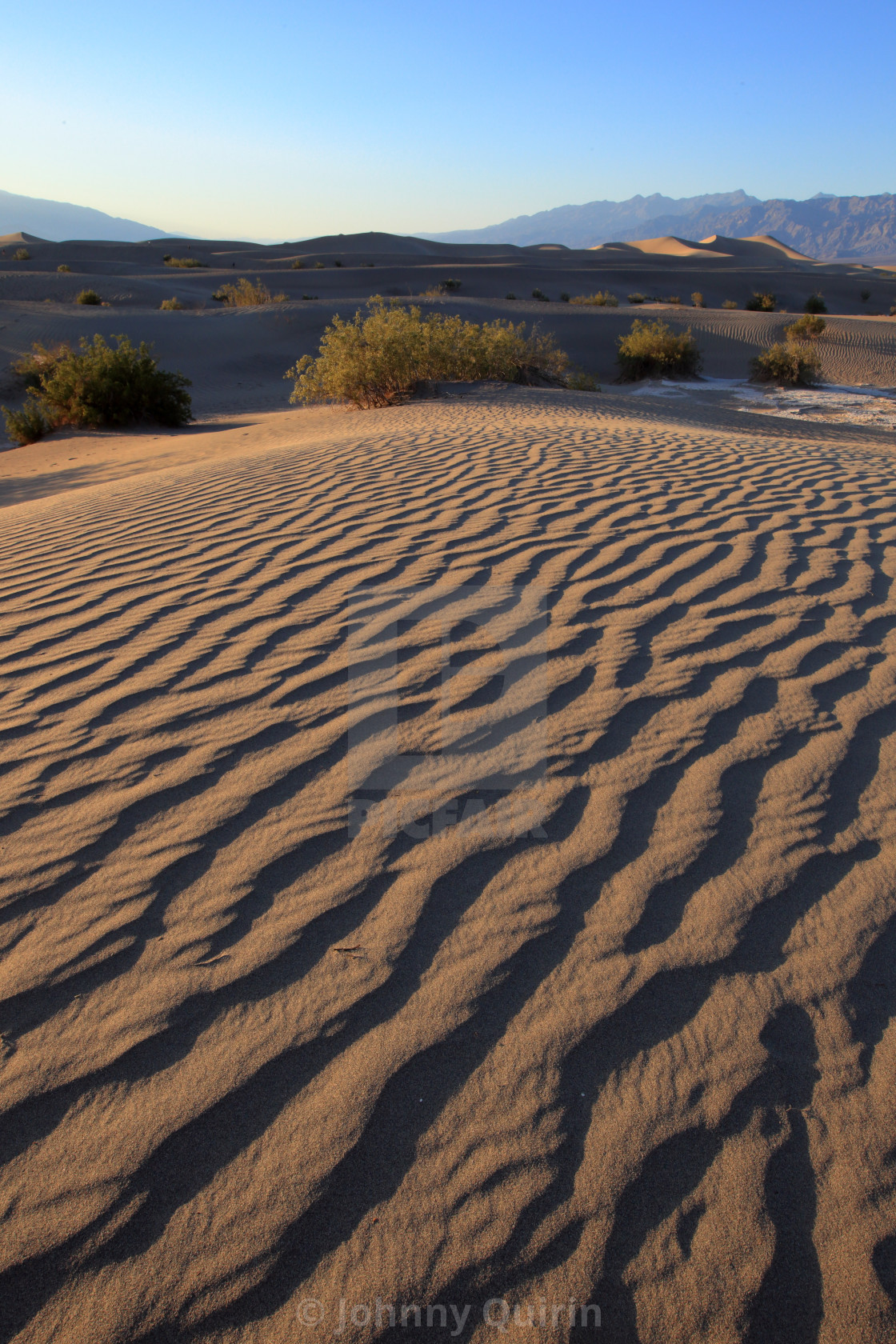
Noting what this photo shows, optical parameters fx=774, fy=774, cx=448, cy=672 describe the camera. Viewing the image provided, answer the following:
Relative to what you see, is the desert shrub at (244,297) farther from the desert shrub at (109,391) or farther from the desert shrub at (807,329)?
the desert shrub at (807,329)

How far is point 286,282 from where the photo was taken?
108ft

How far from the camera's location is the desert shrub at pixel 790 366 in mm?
17453

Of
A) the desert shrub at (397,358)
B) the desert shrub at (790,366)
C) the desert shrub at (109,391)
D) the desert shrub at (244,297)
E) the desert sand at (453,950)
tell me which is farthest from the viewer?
the desert shrub at (244,297)

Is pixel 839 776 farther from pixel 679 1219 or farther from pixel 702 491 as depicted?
pixel 702 491

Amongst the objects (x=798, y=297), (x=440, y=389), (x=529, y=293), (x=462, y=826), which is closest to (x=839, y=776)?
(x=462, y=826)

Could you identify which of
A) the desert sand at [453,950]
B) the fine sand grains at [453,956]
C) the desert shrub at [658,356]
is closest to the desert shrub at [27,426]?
the desert sand at [453,950]

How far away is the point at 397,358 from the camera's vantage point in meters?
11.7

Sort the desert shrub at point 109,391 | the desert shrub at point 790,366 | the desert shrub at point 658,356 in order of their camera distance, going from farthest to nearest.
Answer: the desert shrub at point 658,356 → the desert shrub at point 790,366 → the desert shrub at point 109,391

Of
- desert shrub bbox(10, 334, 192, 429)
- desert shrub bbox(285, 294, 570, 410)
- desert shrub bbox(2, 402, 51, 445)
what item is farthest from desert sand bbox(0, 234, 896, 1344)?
desert shrub bbox(2, 402, 51, 445)

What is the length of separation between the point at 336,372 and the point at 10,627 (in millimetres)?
9368

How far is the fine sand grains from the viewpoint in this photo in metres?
1.23

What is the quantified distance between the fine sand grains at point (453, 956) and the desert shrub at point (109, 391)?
399 inches

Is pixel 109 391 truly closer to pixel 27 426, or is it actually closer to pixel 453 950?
pixel 27 426

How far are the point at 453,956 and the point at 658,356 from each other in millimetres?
19520
